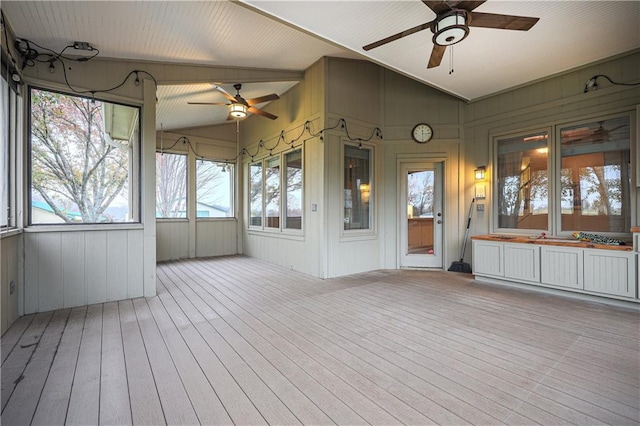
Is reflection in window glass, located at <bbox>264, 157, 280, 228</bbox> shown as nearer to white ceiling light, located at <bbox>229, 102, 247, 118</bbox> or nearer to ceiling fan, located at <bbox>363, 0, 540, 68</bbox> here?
white ceiling light, located at <bbox>229, 102, 247, 118</bbox>

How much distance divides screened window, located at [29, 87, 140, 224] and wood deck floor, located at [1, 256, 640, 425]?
3.94 feet

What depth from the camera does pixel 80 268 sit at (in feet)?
11.7

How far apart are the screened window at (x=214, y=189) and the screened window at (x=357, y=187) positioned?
3.75 metres

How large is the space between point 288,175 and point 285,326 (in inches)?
147

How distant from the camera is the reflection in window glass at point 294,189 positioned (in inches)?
228

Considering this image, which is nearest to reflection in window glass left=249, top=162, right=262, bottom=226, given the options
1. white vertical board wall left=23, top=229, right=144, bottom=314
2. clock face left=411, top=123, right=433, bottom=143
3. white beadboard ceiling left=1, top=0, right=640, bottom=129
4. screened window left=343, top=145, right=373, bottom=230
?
screened window left=343, top=145, right=373, bottom=230

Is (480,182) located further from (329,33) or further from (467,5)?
(329,33)

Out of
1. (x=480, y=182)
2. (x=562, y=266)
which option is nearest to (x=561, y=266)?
(x=562, y=266)

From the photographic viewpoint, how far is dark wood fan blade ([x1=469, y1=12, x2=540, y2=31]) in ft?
7.89

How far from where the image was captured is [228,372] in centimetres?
210

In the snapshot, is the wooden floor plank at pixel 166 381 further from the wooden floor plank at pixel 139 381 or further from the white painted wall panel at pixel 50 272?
the white painted wall panel at pixel 50 272

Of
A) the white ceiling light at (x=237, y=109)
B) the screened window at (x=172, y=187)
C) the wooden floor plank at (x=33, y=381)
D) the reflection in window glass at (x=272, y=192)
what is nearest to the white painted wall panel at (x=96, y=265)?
the wooden floor plank at (x=33, y=381)

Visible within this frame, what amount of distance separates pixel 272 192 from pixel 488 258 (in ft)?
14.4

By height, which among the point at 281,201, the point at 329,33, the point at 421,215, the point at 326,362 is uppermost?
the point at 329,33
